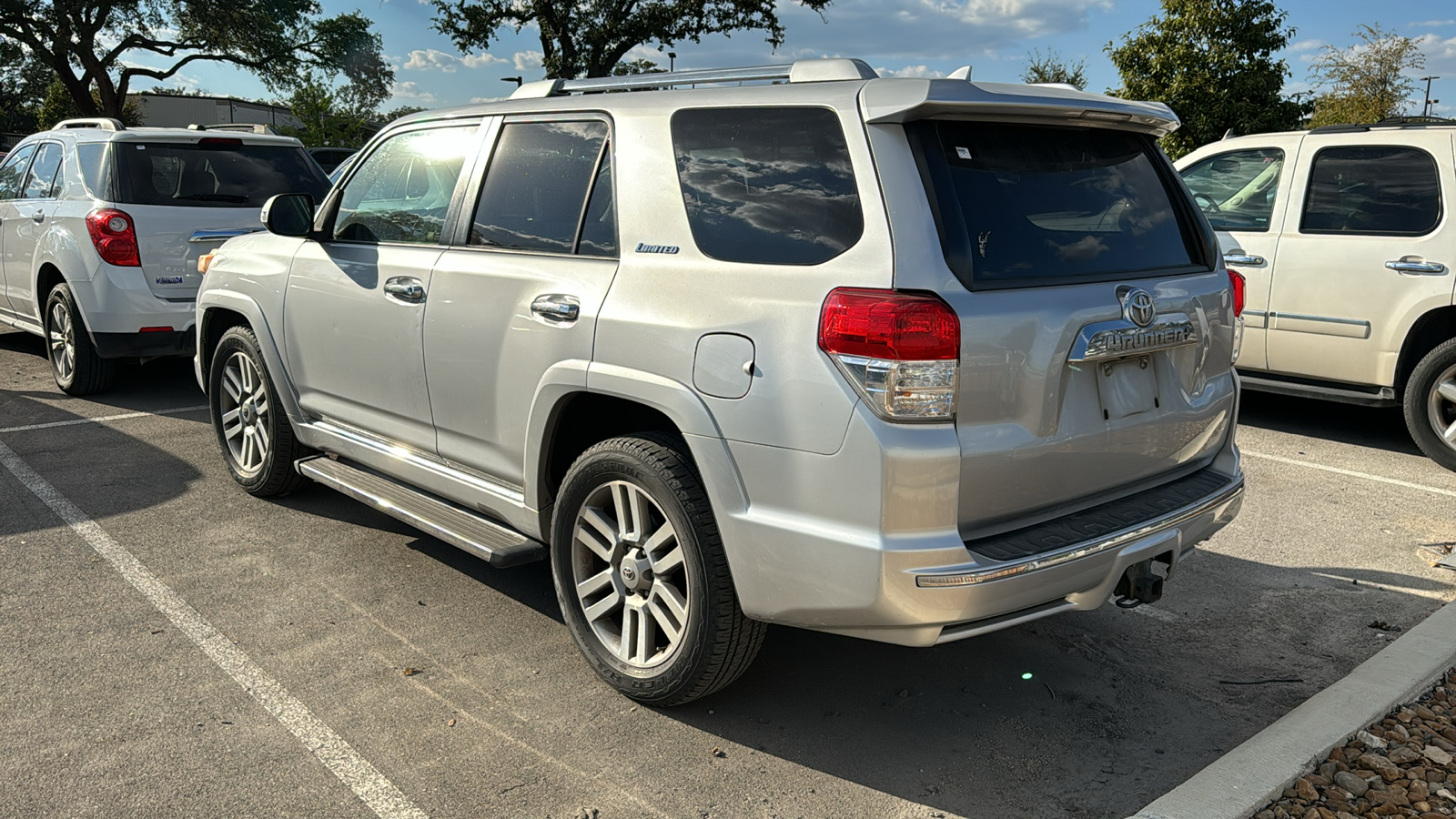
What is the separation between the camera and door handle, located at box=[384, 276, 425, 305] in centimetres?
425

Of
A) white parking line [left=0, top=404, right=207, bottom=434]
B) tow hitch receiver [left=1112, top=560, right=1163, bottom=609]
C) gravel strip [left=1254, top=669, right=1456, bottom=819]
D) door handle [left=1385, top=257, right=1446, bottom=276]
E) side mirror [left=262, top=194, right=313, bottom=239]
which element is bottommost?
white parking line [left=0, top=404, right=207, bottom=434]

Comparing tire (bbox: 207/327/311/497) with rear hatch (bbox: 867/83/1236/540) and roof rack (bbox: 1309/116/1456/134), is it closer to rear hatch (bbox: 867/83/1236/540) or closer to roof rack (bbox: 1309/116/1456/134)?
rear hatch (bbox: 867/83/1236/540)

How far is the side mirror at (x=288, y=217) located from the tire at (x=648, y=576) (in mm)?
2121

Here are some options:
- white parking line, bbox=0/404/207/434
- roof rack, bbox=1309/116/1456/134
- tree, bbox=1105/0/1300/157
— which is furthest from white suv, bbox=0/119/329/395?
tree, bbox=1105/0/1300/157

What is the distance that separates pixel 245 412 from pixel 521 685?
2.72 meters

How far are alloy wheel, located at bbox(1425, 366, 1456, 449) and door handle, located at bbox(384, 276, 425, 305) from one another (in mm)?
5713

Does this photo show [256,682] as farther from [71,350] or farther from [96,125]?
[96,125]

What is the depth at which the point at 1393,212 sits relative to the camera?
6754 mm

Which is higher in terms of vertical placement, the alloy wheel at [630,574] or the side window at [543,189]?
the side window at [543,189]

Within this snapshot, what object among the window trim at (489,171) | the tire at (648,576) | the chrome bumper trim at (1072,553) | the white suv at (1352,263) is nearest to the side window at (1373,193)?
the white suv at (1352,263)

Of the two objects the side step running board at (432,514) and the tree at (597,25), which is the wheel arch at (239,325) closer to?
the side step running board at (432,514)

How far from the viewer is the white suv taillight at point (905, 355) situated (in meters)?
2.86

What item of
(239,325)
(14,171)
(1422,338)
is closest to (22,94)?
(14,171)

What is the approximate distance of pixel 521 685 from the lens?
3.75 meters
